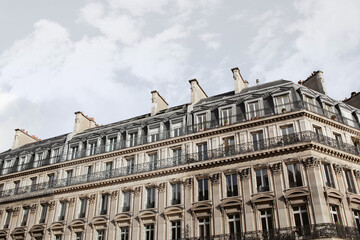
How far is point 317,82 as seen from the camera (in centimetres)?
2641

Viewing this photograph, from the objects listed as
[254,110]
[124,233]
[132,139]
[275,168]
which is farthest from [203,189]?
[132,139]

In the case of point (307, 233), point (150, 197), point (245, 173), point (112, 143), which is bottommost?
point (307, 233)

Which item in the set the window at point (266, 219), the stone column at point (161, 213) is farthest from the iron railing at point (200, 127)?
the window at point (266, 219)

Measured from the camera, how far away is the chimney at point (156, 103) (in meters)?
29.0

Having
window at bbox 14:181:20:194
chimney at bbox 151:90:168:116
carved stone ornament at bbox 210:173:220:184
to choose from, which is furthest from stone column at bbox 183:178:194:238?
window at bbox 14:181:20:194

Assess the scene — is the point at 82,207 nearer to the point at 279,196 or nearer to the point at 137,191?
the point at 137,191

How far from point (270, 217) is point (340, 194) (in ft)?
13.0

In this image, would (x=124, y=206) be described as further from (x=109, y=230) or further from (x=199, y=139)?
(x=199, y=139)

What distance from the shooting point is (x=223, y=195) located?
21.2 meters

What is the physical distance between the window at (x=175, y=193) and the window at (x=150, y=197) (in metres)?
1.32

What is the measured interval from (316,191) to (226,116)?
300 inches

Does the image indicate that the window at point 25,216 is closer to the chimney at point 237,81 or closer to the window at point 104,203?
the window at point 104,203

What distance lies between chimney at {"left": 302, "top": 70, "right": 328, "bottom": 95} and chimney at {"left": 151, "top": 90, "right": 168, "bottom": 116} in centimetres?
1142

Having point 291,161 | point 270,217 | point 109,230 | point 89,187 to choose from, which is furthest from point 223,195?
point 89,187
